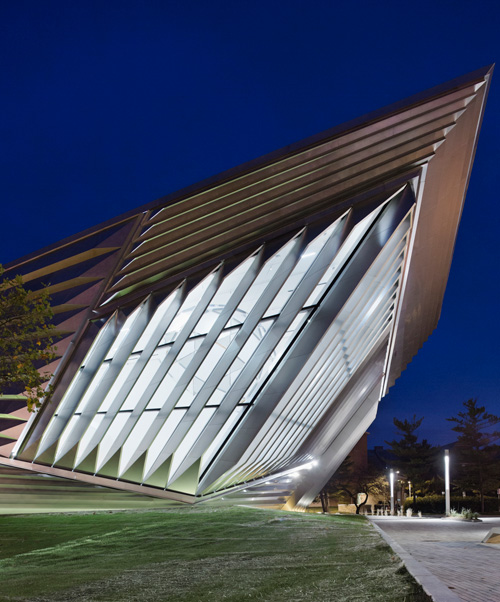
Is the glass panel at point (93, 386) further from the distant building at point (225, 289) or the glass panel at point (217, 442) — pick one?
the glass panel at point (217, 442)

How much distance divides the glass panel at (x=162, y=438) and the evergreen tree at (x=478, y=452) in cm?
4451

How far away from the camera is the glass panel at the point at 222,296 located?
43.3ft

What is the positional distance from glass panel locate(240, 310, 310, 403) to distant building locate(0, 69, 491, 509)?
4cm

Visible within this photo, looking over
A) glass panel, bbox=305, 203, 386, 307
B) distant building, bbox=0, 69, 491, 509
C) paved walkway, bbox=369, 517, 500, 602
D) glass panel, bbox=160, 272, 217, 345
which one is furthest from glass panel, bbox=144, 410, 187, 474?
paved walkway, bbox=369, 517, 500, 602

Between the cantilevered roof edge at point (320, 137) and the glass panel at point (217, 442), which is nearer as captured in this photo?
the cantilevered roof edge at point (320, 137)

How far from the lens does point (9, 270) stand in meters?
15.2

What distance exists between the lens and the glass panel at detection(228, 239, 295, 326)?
12.9m

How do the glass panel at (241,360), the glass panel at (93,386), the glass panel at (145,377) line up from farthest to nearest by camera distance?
1. the glass panel at (93,386)
2. the glass panel at (145,377)
3. the glass panel at (241,360)

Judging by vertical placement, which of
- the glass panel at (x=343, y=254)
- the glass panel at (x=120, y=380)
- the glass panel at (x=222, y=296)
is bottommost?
the glass panel at (x=120, y=380)

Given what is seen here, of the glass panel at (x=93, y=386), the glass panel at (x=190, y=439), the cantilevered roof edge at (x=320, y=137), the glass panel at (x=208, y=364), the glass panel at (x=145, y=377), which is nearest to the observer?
the cantilevered roof edge at (x=320, y=137)

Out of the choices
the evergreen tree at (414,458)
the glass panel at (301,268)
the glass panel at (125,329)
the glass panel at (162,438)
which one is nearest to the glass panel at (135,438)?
the glass panel at (162,438)

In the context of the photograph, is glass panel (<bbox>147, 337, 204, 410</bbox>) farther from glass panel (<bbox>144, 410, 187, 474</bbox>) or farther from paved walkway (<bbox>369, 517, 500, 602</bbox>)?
paved walkway (<bbox>369, 517, 500, 602</bbox>)

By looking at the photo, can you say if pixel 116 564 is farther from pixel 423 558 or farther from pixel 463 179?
pixel 463 179

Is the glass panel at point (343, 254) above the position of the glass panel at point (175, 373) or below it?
above
